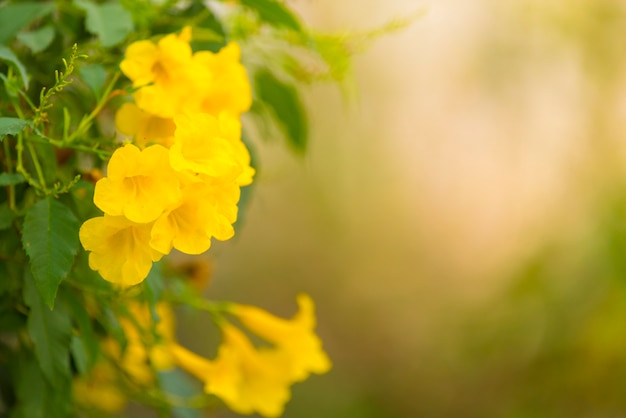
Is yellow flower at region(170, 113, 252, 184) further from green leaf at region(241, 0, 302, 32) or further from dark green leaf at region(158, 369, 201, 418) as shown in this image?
dark green leaf at region(158, 369, 201, 418)

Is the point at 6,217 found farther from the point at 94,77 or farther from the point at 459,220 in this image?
the point at 459,220

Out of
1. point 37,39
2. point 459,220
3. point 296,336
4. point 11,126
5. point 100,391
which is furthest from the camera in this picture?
point 459,220

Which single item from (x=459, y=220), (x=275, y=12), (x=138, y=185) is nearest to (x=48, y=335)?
(x=138, y=185)

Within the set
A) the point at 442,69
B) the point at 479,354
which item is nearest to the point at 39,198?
the point at 479,354

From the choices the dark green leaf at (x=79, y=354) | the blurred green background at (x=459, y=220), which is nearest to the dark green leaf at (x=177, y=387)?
the dark green leaf at (x=79, y=354)

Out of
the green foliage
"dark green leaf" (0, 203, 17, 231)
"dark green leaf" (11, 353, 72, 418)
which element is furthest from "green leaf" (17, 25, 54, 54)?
"dark green leaf" (11, 353, 72, 418)

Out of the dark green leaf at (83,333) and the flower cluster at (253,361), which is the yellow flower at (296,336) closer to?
the flower cluster at (253,361)
